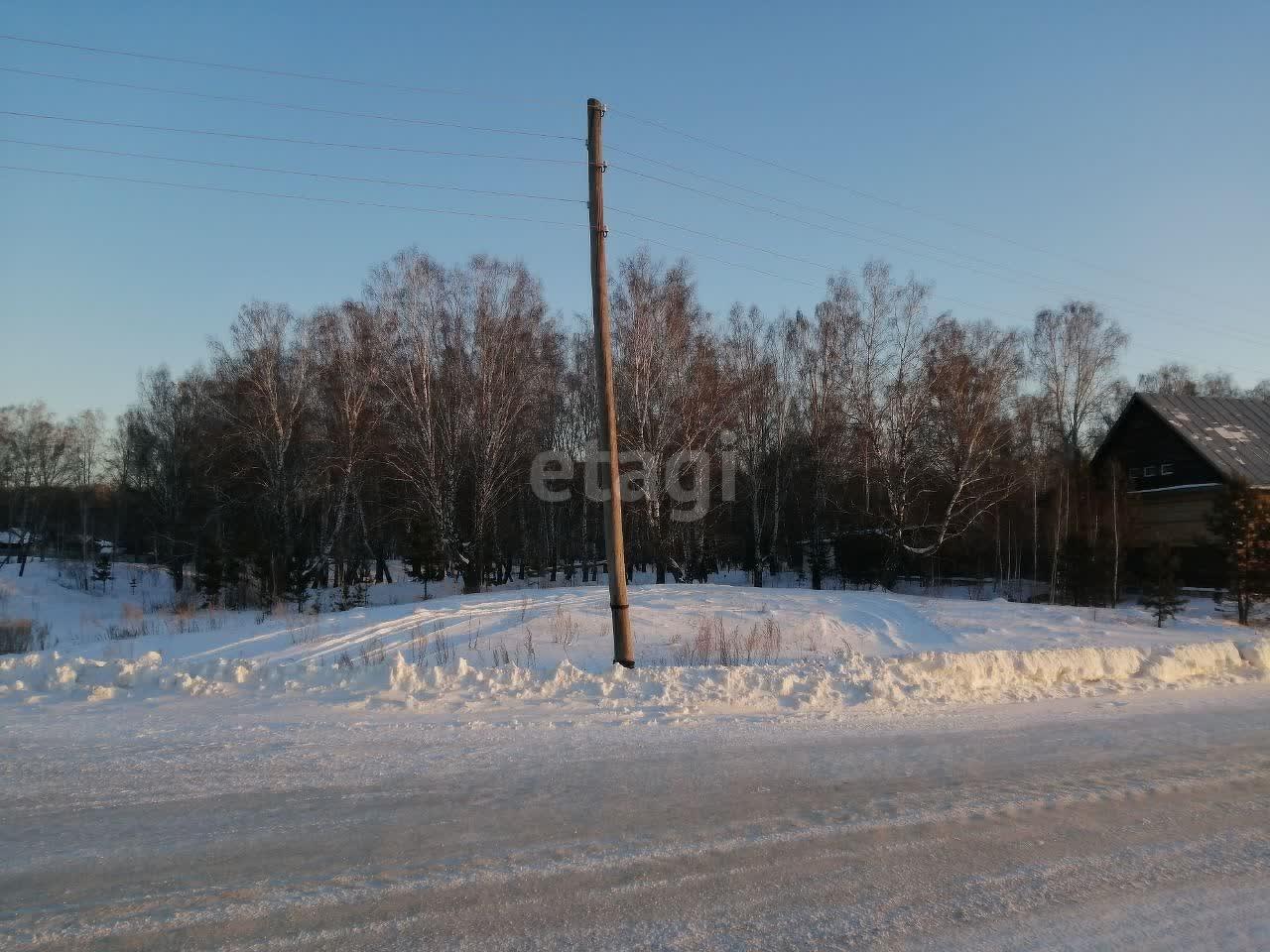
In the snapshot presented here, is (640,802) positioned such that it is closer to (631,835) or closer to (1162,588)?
(631,835)

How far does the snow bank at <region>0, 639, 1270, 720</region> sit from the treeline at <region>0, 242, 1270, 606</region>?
53.8ft

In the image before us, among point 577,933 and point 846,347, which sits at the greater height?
point 846,347

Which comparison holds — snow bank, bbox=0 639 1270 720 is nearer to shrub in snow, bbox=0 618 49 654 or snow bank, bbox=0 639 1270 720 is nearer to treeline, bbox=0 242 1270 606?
shrub in snow, bbox=0 618 49 654

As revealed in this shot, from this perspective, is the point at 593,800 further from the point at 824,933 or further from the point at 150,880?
the point at 150,880

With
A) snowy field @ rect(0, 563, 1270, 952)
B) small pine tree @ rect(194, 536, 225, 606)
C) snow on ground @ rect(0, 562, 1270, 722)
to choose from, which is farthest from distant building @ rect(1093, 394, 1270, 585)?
small pine tree @ rect(194, 536, 225, 606)

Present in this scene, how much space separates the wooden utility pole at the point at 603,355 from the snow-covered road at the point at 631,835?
2678 millimetres

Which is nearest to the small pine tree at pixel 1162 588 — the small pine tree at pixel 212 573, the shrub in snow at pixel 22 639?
the shrub in snow at pixel 22 639

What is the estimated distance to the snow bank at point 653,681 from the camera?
8117mm

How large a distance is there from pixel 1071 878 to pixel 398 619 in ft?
37.1

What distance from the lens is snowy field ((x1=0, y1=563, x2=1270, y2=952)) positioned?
3602 mm

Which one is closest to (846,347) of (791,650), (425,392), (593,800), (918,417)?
(918,417)

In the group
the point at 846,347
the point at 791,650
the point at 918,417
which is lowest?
the point at 791,650

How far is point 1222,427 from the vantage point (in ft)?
96.0

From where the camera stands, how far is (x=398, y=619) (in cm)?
1342
